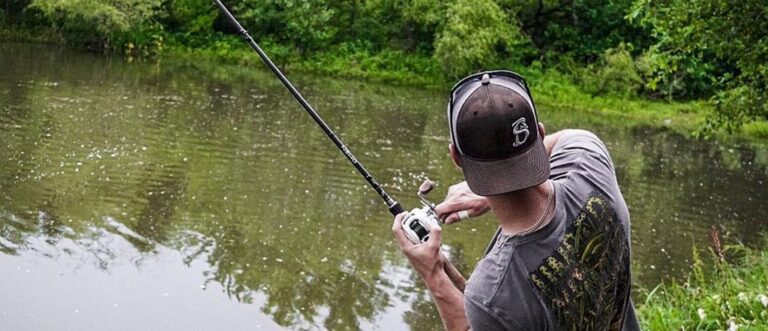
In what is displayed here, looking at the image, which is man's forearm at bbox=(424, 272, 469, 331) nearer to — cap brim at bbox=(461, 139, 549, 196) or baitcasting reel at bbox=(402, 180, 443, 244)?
baitcasting reel at bbox=(402, 180, 443, 244)

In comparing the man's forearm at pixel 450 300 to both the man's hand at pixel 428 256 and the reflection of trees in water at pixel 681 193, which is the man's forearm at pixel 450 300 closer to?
the man's hand at pixel 428 256

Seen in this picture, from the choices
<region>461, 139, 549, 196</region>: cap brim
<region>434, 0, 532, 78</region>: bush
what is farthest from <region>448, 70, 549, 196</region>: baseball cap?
<region>434, 0, 532, 78</region>: bush

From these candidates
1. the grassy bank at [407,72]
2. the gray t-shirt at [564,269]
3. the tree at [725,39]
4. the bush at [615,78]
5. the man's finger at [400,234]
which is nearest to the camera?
the gray t-shirt at [564,269]

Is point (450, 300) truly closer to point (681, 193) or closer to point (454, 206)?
point (454, 206)

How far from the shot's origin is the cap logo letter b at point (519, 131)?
2.00 metres

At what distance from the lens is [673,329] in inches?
203

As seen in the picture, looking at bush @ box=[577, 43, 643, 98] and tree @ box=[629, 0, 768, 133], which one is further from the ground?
tree @ box=[629, 0, 768, 133]

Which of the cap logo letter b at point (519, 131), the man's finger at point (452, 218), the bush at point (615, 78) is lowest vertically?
the bush at point (615, 78)

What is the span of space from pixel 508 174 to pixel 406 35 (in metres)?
33.3

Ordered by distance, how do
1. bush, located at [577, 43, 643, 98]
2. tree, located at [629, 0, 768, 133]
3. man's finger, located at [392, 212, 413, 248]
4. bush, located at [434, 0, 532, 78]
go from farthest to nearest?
bush, located at [577, 43, 643, 98]
bush, located at [434, 0, 532, 78]
tree, located at [629, 0, 768, 133]
man's finger, located at [392, 212, 413, 248]

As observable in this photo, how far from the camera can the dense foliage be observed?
29.9 metres

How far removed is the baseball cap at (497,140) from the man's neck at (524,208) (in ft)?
0.14

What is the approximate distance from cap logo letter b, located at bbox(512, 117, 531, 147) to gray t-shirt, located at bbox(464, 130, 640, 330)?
167 millimetres

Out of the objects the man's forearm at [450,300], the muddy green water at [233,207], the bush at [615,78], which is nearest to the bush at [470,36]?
the bush at [615,78]
